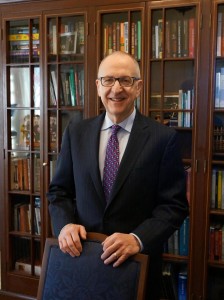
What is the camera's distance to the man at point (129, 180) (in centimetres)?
129

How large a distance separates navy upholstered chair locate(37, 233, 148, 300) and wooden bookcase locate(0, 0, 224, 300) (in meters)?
1.24

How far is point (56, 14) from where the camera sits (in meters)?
2.42

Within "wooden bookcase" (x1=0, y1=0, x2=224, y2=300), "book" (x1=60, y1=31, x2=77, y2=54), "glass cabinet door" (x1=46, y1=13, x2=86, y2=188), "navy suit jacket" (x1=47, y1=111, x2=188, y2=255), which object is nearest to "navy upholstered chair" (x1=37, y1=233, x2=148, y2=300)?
"navy suit jacket" (x1=47, y1=111, x2=188, y2=255)

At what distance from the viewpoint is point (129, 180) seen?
129 centimetres

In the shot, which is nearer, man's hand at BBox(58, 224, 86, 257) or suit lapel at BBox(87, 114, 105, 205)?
man's hand at BBox(58, 224, 86, 257)

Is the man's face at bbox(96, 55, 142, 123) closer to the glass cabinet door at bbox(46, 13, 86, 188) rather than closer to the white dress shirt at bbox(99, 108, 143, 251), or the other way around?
the white dress shirt at bbox(99, 108, 143, 251)

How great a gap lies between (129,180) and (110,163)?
0.12 meters

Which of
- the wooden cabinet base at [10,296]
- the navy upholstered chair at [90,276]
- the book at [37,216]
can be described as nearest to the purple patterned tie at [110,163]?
the navy upholstered chair at [90,276]

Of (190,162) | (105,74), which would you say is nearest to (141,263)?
(105,74)

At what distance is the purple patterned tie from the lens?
1.34m

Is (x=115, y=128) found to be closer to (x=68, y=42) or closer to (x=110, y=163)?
(x=110, y=163)

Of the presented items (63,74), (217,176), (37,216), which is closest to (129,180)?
(217,176)

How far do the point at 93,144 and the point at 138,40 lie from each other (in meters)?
1.17

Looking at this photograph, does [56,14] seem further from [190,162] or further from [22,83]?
[190,162]
